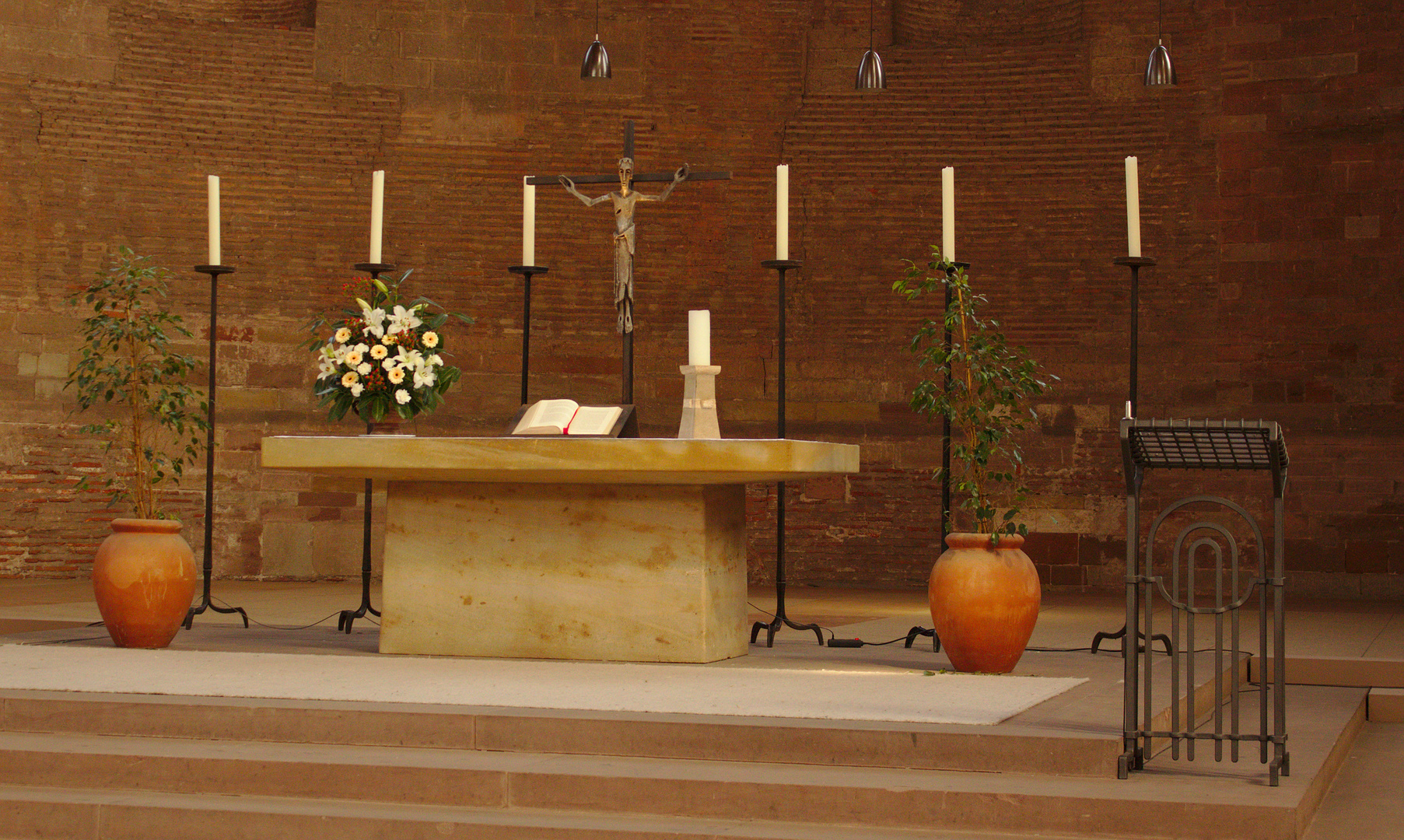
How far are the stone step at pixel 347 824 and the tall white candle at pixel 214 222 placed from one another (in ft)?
11.2

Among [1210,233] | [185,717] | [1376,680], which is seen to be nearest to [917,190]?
[1210,233]

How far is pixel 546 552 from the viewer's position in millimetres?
5660

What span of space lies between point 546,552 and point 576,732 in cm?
164

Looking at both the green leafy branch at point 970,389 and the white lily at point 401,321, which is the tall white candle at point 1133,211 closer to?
the green leafy branch at point 970,389

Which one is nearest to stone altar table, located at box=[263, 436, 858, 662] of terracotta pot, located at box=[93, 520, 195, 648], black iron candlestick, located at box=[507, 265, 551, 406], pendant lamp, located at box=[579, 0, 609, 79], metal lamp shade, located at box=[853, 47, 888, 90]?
terracotta pot, located at box=[93, 520, 195, 648]

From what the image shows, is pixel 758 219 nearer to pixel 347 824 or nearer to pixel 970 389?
pixel 970 389

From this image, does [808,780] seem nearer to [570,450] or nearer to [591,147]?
[570,450]

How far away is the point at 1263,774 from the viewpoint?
12.7 ft

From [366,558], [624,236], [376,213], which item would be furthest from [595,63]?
[366,558]

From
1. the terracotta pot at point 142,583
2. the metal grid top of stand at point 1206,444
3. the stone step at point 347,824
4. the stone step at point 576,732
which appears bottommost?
the stone step at point 347,824

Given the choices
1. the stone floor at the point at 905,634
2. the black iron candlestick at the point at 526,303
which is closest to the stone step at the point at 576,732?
the stone floor at the point at 905,634

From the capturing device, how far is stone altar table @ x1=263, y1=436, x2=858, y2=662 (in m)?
5.44

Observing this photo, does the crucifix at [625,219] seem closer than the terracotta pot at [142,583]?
No

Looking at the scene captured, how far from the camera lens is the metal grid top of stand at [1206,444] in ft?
12.5
